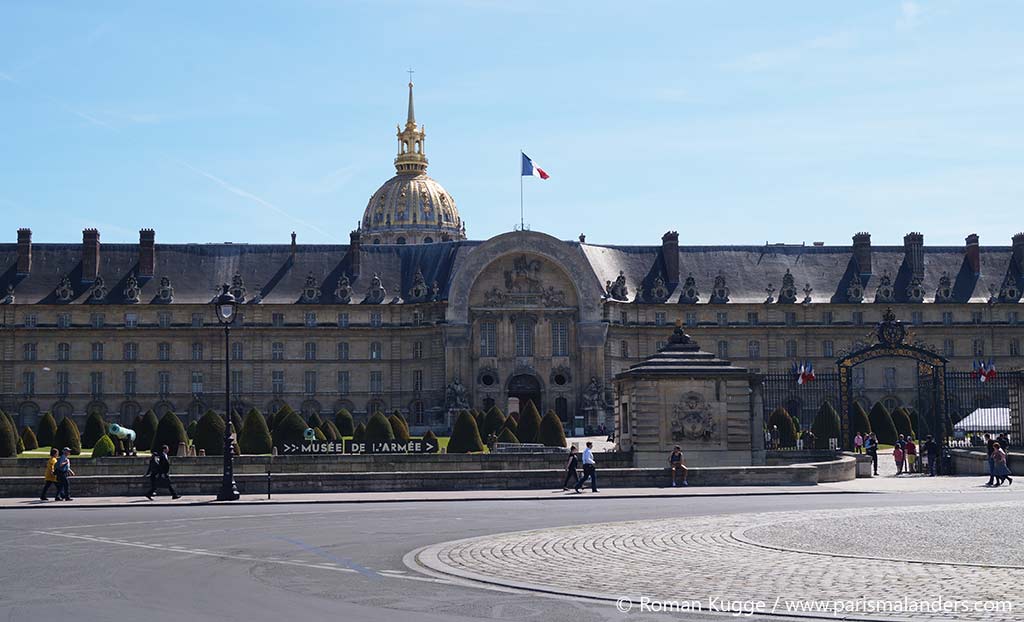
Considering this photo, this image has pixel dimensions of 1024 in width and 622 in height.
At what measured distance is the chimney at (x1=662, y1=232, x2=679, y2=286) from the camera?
325 ft

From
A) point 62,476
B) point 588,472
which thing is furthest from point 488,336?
point 62,476

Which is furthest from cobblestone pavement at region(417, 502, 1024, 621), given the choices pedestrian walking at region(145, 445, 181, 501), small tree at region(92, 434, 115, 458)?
small tree at region(92, 434, 115, 458)

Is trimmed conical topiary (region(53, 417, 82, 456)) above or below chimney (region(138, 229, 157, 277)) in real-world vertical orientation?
below

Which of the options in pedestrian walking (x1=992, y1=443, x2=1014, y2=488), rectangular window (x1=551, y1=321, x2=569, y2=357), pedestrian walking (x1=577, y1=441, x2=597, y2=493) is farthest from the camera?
rectangular window (x1=551, y1=321, x2=569, y2=357)

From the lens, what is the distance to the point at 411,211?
557ft

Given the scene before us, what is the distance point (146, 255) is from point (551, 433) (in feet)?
140

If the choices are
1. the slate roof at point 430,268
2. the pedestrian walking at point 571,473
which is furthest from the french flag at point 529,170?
the pedestrian walking at point 571,473

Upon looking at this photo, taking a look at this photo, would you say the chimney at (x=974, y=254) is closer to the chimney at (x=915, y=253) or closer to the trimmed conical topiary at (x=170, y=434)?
the chimney at (x=915, y=253)

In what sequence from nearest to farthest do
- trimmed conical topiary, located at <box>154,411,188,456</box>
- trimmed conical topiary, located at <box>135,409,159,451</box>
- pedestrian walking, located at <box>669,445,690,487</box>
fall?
pedestrian walking, located at <box>669,445,690,487</box> < trimmed conical topiary, located at <box>154,411,188,456</box> < trimmed conical topiary, located at <box>135,409,159,451</box>

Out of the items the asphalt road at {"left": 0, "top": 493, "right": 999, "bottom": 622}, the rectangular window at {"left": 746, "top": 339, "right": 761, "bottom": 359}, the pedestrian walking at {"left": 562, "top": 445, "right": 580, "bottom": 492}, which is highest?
the rectangular window at {"left": 746, "top": 339, "right": 761, "bottom": 359}

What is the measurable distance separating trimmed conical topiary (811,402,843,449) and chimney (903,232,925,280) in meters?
40.8

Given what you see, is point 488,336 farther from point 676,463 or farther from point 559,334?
point 676,463

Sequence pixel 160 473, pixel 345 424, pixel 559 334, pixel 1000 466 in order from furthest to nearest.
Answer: pixel 559 334 < pixel 345 424 < pixel 1000 466 < pixel 160 473

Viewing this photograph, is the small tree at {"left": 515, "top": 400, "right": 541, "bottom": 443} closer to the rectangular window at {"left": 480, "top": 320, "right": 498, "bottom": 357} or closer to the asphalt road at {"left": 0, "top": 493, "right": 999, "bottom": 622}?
the rectangular window at {"left": 480, "top": 320, "right": 498, "bottom": 357}
